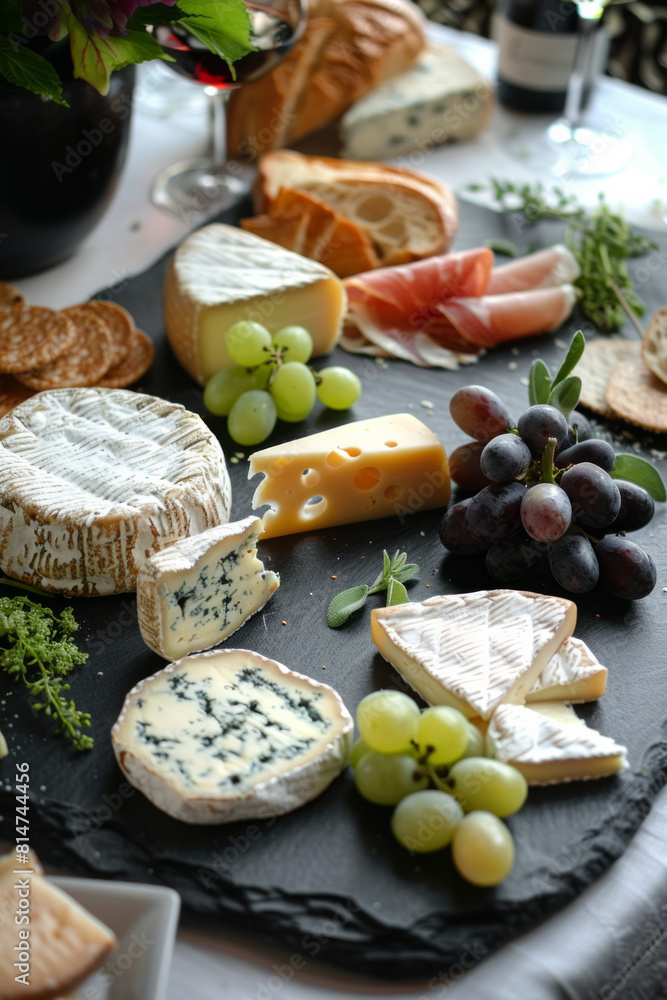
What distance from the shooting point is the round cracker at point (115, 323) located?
5.94 feet

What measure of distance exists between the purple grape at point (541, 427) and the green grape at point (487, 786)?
0.56 metres

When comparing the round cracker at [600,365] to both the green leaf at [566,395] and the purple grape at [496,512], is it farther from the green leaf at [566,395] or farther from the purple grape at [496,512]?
the purple grape at [496,512]

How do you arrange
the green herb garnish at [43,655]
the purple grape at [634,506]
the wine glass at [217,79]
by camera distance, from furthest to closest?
1. the wine glass at [217,79]
2. the purple grape at [634,506]
3. the green herb garnish at [43,655]

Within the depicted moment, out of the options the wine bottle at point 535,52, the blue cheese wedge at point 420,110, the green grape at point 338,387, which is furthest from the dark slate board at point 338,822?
the wine bottle at point 535,52

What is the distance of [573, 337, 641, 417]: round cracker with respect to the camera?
1.84 metres

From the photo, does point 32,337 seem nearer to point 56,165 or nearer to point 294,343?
point 56,165

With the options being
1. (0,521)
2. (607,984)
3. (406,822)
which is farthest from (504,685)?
(0,521)

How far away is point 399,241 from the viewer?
2.16 meters

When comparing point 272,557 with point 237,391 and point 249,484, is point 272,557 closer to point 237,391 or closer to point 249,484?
point 249,484

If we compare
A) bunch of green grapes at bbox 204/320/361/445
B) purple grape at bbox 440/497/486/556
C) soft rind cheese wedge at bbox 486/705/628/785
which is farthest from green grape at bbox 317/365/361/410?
soft rind cheese wedge at bbox 486/705/628/785

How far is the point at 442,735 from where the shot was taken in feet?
3.61

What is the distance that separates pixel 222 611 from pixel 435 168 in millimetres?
1610

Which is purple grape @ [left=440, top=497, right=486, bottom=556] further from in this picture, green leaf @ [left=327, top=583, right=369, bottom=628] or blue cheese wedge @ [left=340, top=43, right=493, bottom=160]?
blue cheese wedge @ [left=340, top=43, right=493, bottom=160]

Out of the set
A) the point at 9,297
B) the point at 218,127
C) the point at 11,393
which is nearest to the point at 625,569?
the point at 11,393
